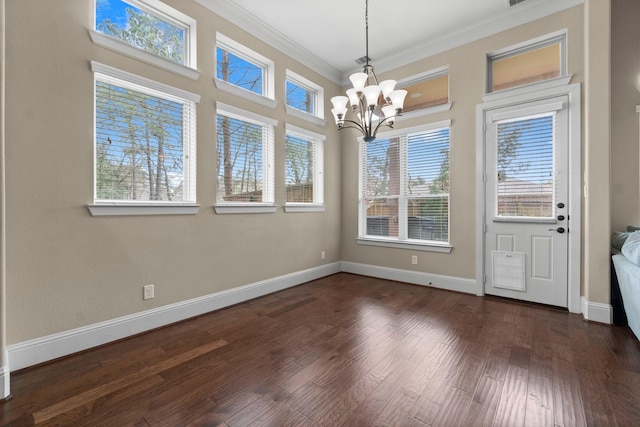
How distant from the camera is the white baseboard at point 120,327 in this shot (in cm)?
205

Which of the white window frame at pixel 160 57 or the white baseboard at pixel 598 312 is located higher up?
the white window frame at pixel 160 57

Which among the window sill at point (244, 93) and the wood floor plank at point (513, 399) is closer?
the wood floor plank at point (513, 399)

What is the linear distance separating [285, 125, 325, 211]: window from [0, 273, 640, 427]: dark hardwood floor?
1.89 meters

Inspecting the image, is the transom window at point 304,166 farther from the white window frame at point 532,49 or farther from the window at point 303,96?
the white window frame at point 532,49

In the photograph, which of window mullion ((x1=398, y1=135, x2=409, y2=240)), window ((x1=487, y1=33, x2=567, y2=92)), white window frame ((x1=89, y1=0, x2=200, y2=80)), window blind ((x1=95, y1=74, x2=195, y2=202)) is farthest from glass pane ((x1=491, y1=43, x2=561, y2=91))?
window blind ((x1=95, y1=74, x2=195, y2=202))

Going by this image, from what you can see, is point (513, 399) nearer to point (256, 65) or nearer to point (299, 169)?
point (299, 169)

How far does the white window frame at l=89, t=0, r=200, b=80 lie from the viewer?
7.73ft

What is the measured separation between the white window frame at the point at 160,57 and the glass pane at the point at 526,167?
372 centimetres

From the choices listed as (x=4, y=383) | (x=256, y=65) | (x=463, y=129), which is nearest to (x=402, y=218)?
(x=463, y=129)

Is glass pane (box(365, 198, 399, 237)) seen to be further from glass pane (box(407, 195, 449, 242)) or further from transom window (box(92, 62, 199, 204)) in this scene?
transom window (box(92, 62, 199, 204))

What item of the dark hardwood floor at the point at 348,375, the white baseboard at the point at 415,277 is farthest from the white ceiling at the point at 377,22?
the dark hardwood floor at the point at 348,375

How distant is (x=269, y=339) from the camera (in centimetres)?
252

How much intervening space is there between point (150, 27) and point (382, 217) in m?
3.79

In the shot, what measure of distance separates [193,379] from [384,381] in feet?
4.29
